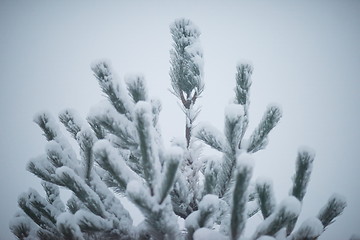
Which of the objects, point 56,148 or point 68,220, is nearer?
point 68,220

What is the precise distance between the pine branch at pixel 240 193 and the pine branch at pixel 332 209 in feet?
2.13

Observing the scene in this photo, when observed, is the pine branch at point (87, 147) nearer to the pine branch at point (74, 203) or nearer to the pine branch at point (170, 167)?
the pine branch at point (74, 203)

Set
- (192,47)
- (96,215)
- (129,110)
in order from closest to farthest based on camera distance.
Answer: (96,215)
(129,110)
(192,47)

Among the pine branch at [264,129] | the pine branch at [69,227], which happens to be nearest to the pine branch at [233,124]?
the pine branch at [264,129]

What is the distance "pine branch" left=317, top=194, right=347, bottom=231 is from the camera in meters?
1.43

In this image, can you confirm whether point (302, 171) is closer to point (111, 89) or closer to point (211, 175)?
point (211, 175)

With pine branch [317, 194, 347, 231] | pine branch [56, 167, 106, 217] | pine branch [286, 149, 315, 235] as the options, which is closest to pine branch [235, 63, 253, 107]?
pine branch [286, 149, 315, 235]

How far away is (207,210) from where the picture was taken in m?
1.35

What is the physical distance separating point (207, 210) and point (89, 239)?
2.92 feet

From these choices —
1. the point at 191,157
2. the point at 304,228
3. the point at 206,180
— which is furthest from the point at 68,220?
the point at 304,228

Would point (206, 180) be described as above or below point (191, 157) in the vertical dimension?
below

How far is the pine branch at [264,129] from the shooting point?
1.79 m

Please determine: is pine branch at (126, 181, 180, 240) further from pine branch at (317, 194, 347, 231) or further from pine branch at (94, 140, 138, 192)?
pine branch at (317, 194, 347, 231)

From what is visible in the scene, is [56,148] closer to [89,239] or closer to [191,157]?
[89,239]
